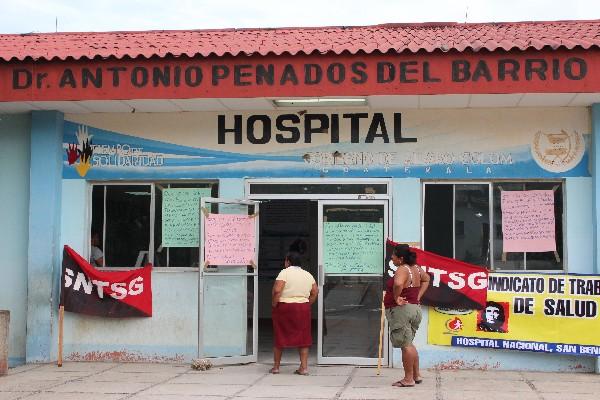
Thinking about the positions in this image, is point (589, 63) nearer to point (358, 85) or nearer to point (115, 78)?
point (358, 85)

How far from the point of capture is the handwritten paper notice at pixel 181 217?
11.0m

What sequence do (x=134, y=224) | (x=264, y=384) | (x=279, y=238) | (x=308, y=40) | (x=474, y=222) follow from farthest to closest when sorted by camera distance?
1. (x=279, y=238)
2. (x=308, y=40)
3. (x=134, y=224)
4. (x=474, y=222)
5. (x=264, y=384)

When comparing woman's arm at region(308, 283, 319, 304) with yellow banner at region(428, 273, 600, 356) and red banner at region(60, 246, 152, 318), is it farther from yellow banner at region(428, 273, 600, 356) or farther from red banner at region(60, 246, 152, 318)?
red banner at region(60, 246, 152, 318)

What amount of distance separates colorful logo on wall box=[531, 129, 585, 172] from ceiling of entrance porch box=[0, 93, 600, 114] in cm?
38

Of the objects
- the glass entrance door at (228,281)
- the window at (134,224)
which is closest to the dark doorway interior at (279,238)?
the glass entrance door at (228,281)

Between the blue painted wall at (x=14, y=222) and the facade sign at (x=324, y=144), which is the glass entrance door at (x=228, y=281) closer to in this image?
the facade sign at (x=324, y=144)

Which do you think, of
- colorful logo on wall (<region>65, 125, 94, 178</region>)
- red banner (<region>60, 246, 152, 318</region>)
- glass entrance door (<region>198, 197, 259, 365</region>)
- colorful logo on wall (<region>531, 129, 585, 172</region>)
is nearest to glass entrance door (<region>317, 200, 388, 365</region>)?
glass entrance door (<region>198, 197, 259, 365</region>)

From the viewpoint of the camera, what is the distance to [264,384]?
927cm

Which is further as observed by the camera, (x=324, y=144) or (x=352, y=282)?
(x=324, y=144)

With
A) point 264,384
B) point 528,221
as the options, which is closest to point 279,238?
point 528,221

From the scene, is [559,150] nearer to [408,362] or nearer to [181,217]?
[408,362]

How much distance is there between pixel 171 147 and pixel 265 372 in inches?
126

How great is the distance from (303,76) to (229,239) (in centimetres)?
235

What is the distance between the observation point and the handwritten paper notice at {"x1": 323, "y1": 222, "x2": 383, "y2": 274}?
34.6 ft
